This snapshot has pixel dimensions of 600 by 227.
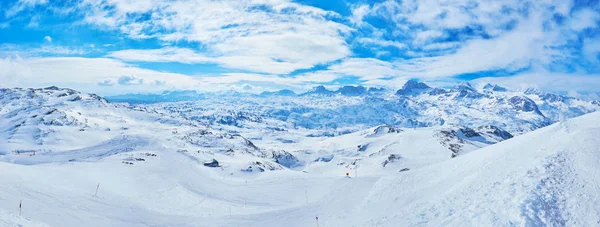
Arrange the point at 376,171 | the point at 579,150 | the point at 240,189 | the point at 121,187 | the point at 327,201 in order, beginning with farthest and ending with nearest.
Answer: the point at 376,171 → the point at 240,189 → the point at 121,187 → the point at 327,201 → the point at 579,150

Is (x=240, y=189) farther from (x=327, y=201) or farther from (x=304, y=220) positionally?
(x=304, y=220)

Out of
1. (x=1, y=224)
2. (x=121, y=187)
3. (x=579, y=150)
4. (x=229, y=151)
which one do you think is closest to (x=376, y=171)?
(x=229, y=151)

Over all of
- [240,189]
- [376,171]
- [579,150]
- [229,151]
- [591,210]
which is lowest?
[376,171]

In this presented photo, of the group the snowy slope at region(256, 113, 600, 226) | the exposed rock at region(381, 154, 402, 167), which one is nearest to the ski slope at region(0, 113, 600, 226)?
the snowy slope at region(256, 113, 600, 226)

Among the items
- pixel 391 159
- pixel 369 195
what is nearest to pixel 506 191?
pixel 369 195

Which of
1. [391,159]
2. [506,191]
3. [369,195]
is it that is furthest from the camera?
[391,159]

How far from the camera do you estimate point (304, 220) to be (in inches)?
1425

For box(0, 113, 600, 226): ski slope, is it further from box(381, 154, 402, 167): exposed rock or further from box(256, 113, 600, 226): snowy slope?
box(381, 154, 402, 167): exposed rock

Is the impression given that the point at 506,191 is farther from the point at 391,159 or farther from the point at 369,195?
the point at 391,159

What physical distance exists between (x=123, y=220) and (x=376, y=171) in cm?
12801

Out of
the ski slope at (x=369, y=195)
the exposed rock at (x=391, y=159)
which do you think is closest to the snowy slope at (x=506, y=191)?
the ski slope at (x=369, y=195)

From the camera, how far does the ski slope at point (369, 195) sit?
66.6ft

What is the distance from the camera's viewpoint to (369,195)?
1592 inches

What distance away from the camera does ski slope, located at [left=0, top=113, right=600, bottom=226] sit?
799 inches
